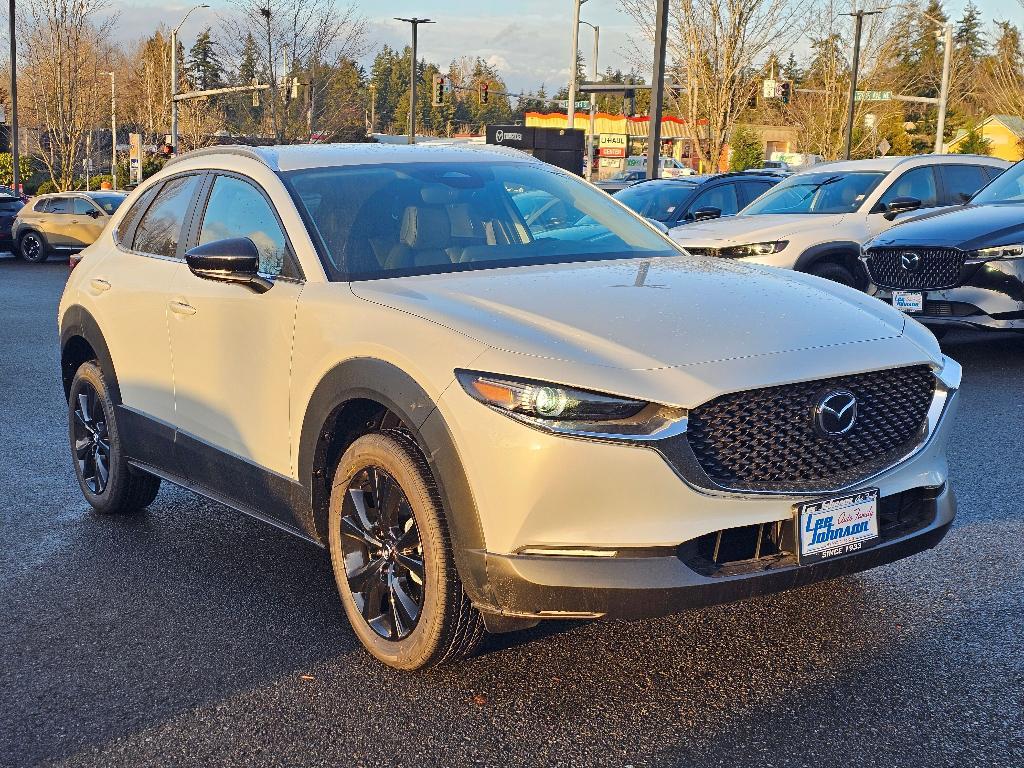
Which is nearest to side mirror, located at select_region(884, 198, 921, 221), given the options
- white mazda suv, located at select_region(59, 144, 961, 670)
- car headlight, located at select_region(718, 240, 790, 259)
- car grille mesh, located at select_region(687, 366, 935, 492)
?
car headlight, located at select_region(718, 240, 790, 259)

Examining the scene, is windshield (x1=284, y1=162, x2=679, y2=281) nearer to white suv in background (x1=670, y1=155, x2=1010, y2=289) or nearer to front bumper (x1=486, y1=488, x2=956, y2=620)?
front bumper (x1=486, y1=488, x2=956, y2=620)

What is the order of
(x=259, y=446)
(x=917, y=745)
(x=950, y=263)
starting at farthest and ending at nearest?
(x=950, y=263), (x=259, y=446), (x=917, y=745)

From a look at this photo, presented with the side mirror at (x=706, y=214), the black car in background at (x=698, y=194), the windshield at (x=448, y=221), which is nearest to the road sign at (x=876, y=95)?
the black car in background at (x=698, y=194)

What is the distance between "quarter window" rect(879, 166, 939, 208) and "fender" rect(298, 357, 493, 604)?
9.75 metres

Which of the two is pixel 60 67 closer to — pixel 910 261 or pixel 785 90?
pixel 785 90

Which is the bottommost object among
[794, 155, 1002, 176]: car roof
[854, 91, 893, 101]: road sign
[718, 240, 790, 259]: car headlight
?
[718, 240, 790, 259]: car headlight

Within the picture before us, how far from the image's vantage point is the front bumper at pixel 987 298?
9.99m

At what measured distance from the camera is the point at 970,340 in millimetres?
12422

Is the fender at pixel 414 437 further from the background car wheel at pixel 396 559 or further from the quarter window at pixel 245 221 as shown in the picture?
the quarter window at pixel 245 221

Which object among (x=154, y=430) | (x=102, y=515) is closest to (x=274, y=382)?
(x=154, y=430)

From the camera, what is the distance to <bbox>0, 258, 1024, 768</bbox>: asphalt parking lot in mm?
3574

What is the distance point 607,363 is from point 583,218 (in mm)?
1961

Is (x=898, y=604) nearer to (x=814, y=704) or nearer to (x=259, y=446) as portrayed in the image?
(x=814, y=704)

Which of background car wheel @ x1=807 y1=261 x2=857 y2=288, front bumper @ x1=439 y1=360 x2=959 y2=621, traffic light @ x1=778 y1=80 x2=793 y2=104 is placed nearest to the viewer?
front bumper @ x1=439 y1=360 x2=959 y2=621
